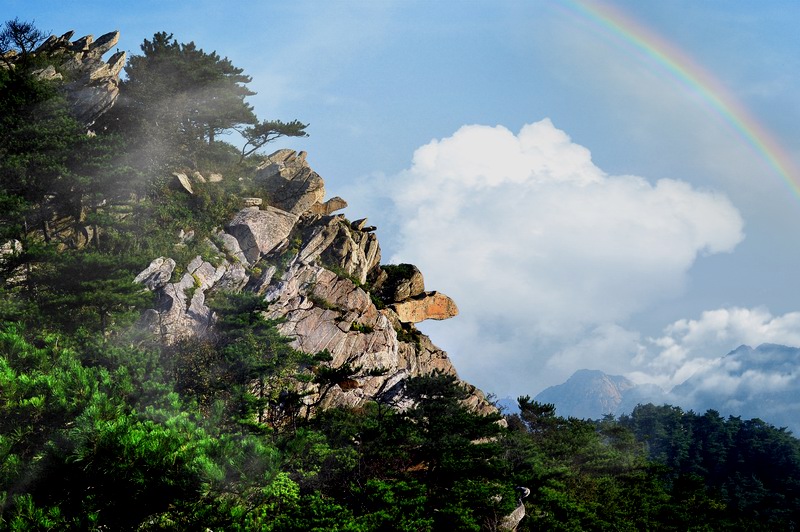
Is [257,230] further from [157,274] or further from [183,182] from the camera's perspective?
[157,274]

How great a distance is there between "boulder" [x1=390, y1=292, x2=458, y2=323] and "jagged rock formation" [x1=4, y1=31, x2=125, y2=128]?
30169 millimetres

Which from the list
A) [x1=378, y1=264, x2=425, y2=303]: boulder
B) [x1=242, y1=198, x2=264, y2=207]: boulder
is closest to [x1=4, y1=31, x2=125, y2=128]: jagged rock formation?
[x1=242, y1=198, x2=264, y2=207]: boulder

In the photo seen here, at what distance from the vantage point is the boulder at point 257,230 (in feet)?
142

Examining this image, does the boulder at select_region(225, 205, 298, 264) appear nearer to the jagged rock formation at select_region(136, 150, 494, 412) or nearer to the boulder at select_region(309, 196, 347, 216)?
the jagged rock formation at select_region(136, 150, 494, 412)

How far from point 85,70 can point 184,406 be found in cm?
3525

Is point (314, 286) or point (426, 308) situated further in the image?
point (426, 308)

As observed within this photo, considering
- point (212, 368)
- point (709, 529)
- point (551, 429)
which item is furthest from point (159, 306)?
point (709, 529)

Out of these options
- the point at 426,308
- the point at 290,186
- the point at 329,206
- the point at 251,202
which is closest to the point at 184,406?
the point at 251,202

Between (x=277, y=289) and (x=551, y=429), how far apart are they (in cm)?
2794

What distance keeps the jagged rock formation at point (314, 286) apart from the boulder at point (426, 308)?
0.11 m

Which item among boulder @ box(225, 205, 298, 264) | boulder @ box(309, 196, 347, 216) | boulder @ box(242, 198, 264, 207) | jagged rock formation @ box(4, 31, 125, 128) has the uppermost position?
jagged rock formation @ box(4, 31, 125, 128)

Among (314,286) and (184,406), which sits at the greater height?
(314,286)

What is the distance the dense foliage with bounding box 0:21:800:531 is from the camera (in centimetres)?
1734

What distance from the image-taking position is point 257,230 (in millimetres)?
44156
